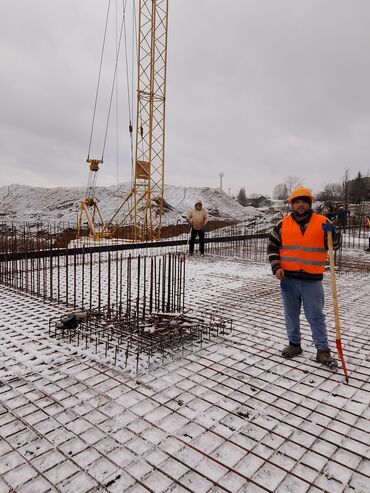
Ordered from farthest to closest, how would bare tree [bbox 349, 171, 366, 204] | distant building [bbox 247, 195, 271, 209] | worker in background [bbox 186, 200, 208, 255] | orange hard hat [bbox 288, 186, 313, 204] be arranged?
distant building [bbox 247, 195, 271, 209]
bare tree [bbox 349, 171, 366, 204]
worker in background [bbox 186, 200, 208, 255]
orange hard hat [bbox 288, 186, 313, 204]

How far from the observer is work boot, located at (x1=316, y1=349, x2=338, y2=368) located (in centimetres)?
288

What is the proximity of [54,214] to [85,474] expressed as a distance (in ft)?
111

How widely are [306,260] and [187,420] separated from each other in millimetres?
1622

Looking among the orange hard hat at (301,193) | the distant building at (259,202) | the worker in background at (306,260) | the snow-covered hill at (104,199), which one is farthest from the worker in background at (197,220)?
the distant building at (259,202)

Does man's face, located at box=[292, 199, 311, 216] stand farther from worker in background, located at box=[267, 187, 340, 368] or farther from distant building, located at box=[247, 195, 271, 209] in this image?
distant building, located at box=[247, 195, 271, 209]

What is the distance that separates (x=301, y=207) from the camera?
290 centimetres

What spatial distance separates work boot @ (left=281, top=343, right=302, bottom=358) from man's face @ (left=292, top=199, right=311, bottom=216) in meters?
1.24

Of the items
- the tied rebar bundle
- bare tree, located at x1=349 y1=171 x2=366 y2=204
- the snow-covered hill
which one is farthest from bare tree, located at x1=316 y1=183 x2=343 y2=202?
the tied rebar bundle

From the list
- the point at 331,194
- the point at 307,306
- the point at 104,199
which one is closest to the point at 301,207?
the point at 307,306

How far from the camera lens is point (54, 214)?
33.0 meters

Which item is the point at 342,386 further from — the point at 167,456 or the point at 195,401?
the point at 167,456

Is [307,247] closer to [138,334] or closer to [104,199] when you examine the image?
[138,334]

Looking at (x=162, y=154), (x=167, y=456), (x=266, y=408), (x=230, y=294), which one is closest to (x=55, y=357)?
(x=167, y=456)

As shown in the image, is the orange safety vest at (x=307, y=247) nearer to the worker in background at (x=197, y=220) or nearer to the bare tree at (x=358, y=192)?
the worker in background at (x=197, y=220)
